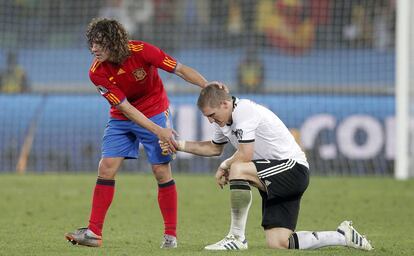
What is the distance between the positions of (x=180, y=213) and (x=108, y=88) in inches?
A: 137

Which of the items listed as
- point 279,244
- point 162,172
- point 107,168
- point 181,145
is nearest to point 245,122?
point 181,145

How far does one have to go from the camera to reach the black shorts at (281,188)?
6.75 m

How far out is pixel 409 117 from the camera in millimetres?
14758

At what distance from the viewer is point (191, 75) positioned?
726 cm

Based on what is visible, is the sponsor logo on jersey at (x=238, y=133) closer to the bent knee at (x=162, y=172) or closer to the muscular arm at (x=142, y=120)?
the muscular arm at (x=142, y=120)

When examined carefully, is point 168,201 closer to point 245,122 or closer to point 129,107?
A: point 129,107

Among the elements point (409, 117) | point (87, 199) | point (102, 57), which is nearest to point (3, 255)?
point (102, 57)

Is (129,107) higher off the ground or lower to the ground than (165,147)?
higher

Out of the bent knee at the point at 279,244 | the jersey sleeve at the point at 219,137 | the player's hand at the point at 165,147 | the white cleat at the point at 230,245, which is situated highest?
the jersey sleeve at the point at 219,137

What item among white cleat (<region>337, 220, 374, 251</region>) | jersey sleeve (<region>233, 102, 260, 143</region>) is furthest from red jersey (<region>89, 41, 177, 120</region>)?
white cleat (<region>337, 220, 374, 251</region>)

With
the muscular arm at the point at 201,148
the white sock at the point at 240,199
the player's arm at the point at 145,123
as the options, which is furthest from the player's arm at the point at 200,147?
the white sock at the point at 240,199

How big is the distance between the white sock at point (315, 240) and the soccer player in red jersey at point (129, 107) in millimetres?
1036

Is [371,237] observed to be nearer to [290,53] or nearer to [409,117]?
[409,117]

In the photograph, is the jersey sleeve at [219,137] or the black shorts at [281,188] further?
the jersey sleeve at [219,137]
